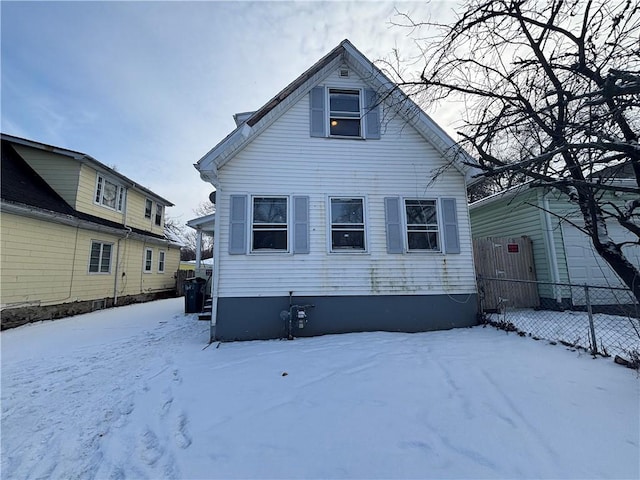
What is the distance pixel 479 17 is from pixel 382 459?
17.0ft

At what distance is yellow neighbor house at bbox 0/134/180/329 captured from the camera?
25.6 ft

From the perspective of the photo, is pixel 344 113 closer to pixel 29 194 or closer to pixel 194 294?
pixel 194 294

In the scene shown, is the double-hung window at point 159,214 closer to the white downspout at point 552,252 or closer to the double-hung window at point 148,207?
the double-hung window at point 148,207

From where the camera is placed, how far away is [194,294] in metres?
10.1

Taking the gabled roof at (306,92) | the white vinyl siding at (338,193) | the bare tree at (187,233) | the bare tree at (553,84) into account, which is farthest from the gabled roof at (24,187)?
the bare tree at (187,233)

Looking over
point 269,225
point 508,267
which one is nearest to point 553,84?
point 269,225

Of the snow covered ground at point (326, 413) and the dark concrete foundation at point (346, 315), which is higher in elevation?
the dark concrete foundation at point (346, 315)

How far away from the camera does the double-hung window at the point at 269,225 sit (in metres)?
6.27

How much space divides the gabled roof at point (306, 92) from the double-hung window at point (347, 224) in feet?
7.98

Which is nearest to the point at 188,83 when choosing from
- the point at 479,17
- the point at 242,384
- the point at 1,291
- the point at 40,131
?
the point at 1,291

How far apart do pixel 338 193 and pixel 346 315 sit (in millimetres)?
2898

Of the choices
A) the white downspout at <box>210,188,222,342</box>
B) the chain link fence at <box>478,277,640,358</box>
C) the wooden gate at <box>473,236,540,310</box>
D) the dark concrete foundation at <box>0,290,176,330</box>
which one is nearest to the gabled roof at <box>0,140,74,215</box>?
the dark concrete foundation at <box>0,290,176,330</box>

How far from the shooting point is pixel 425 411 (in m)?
2.85

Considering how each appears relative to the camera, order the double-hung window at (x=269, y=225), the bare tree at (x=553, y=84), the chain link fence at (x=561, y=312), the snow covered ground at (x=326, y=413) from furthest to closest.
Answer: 1. the double-hung window at (x=269, y=225)
2. the chain link fence at (x=561, y=312)
3. the bare tree at (x=553, y=84)
4. the snow covered ground at (x=326, y=413)
